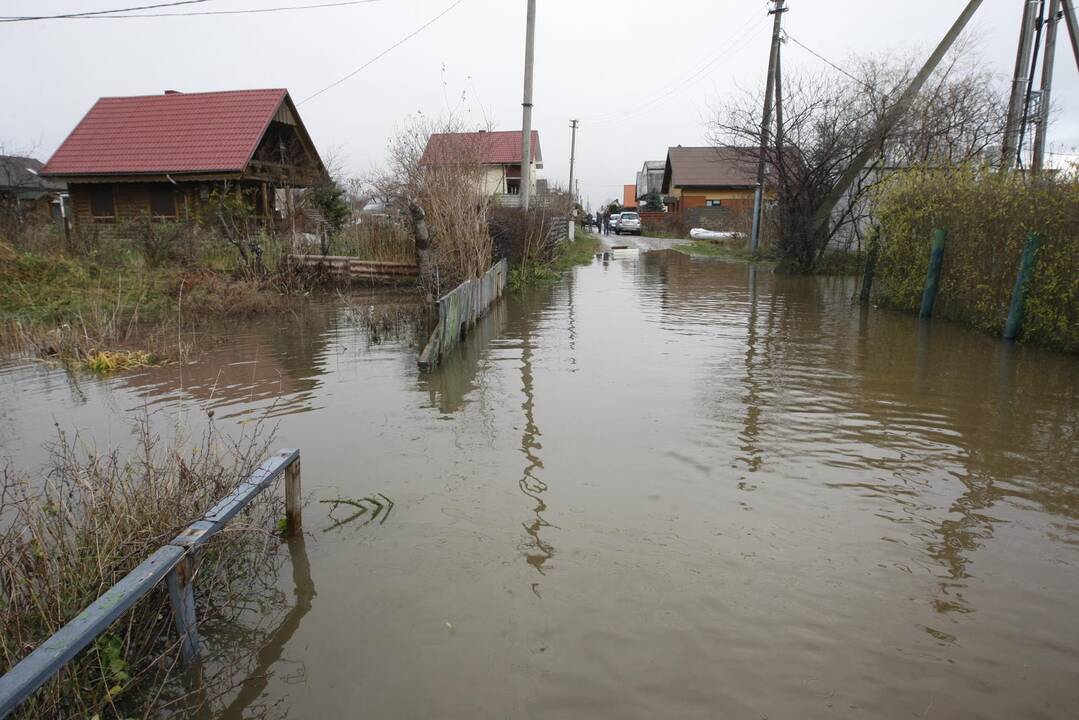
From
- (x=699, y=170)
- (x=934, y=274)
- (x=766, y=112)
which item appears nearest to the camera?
(x=934, y=274)

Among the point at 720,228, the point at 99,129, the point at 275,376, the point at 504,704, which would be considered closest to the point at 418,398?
the point at 275,376

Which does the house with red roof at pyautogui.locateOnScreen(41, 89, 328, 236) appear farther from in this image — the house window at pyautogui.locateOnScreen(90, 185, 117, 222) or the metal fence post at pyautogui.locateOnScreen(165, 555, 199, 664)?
the metal fence post at pyautogui.locateOnScreen(165, 555, 199, 664)

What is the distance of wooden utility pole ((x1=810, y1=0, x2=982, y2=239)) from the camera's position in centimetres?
1501

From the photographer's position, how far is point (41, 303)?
Result: 1204cm

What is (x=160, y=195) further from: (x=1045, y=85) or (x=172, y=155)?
(x=1045, y=85)

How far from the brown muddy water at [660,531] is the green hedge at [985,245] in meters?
0.75

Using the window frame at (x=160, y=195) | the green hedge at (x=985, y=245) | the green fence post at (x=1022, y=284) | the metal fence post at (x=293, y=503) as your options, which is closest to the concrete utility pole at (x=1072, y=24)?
the green hedge at (x=985, y=245)

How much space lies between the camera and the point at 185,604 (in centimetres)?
284

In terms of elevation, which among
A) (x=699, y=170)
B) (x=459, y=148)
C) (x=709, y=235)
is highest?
(x=699, y=170)

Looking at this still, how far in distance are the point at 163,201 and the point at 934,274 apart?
22.5m

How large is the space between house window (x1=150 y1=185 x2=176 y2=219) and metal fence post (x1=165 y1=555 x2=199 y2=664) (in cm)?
2361

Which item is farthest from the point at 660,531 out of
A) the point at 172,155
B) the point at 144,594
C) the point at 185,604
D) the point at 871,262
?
the point at 172,155

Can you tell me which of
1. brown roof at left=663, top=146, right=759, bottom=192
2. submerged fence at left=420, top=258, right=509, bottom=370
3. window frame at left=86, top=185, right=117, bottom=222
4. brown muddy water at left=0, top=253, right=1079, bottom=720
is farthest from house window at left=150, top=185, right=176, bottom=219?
brown roof at left=663, top=146, right=759, bottom=192

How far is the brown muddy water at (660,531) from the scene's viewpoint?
2881 millimetres
